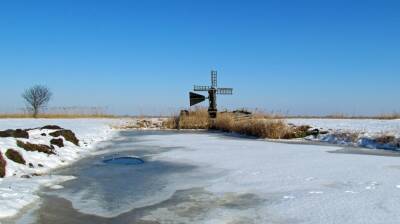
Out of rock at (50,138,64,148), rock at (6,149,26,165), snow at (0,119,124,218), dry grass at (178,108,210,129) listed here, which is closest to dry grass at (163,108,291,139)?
dry grass at (178,108,210,129)

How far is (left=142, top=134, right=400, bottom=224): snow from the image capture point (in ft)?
17.8

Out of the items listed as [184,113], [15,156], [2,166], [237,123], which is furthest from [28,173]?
[184,113]

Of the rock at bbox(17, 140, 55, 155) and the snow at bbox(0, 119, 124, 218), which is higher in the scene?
the rock at bbox(17, 140, 55, 155)

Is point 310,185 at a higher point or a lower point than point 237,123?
lower

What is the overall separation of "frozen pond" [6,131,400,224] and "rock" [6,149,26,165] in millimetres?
968

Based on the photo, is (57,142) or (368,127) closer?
(57,142)

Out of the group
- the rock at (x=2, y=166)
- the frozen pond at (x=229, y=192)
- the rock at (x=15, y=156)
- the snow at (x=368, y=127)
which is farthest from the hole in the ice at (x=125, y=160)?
the snow at (x=368, y=127)

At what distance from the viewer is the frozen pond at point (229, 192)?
5.61 meters

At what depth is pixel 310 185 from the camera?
707 centimetres

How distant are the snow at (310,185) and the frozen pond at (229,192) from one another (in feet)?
0.04

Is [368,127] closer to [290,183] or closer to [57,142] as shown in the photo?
[57,142]

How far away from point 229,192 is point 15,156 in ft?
17.2

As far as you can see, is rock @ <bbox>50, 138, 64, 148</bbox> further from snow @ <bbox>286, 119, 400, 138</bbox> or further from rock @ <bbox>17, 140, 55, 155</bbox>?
snow @ <bbox>286, 119, 400, 138</bbox>

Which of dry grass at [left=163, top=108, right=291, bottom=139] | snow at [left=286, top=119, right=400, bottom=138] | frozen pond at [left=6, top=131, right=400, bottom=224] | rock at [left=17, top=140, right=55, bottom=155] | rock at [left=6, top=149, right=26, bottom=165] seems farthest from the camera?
dry grass at [left=163, top=108, right=291, bottom=139]
